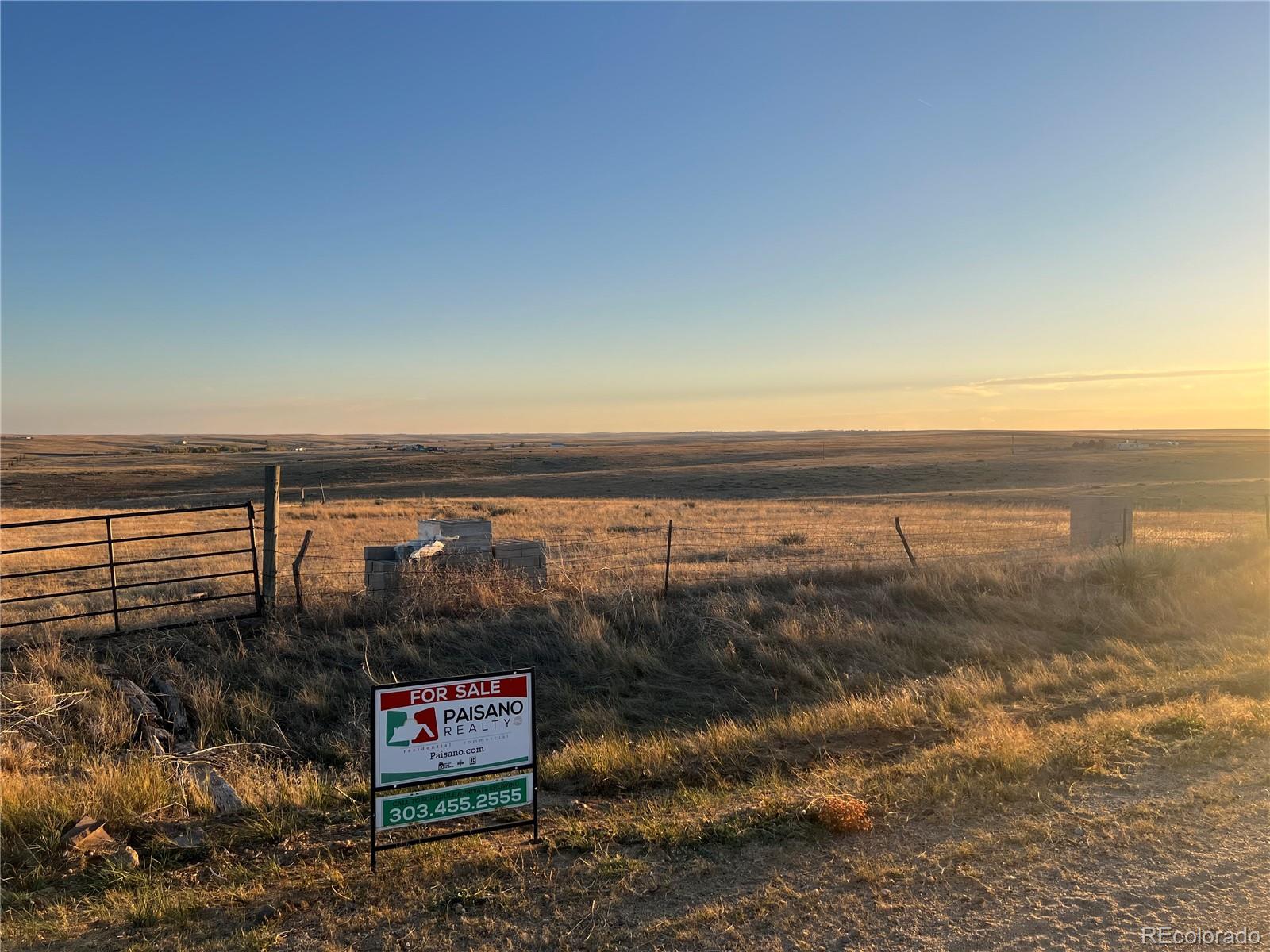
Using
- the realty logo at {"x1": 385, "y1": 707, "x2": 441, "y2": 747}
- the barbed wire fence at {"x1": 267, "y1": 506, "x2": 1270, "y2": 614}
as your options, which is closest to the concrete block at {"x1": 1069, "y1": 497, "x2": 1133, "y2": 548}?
the barbed wire fence at {"x1": 267, "y1": 506, "x2": 1270, "y2": 614}

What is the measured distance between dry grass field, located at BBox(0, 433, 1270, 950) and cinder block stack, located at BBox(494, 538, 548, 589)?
12.9 inches

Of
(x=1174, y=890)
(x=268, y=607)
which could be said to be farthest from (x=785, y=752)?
(x=268, y=607)

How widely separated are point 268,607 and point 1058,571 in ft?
41.5

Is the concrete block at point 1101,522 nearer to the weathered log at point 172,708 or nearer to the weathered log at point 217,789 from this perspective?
the weathered log at point 172,708

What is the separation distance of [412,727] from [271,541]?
22.4 feet

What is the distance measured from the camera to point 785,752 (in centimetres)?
658

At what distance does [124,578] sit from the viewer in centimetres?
1758

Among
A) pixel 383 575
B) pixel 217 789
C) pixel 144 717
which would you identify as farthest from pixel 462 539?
A: pixel 217 789

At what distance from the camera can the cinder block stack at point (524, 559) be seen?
498 inches

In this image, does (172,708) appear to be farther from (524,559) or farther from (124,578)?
(124,578)

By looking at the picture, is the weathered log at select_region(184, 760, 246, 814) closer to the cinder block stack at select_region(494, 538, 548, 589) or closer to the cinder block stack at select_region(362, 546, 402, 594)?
the cinder block stack at select_region(362, 546, 402, 594)

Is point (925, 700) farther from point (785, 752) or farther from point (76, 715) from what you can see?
point (76, 715)

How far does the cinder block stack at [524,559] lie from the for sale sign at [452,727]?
756cm

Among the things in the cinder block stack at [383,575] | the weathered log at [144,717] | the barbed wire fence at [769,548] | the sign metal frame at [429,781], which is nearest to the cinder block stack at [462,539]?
the barbed wire fence at [769,548]
